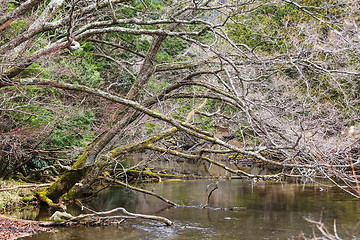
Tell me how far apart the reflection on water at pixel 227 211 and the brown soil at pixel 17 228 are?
1.13ft

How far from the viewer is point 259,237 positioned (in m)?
7.78

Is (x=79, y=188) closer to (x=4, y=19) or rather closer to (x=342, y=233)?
(x=4, y=19)

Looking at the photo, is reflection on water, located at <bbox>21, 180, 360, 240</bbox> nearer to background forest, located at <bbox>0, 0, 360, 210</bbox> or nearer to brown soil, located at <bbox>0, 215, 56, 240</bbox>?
brown soil, located at <bbox>0, 215, 56, 240</bbox>

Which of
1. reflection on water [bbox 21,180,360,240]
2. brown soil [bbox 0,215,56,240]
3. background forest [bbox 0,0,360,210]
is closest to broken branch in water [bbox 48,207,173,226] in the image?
reflection on water [bbox 21,180,360,240]

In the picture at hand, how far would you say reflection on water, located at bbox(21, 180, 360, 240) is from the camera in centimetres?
804

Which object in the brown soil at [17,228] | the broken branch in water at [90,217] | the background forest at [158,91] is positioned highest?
the background forest at [158,91]

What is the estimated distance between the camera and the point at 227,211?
10469 mm

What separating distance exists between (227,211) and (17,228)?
5686 mm

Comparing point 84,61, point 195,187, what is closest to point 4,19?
point 84,61

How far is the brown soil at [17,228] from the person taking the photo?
7359 mm

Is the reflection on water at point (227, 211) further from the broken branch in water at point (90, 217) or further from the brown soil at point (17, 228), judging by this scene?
the brown soil at point (17, 228)

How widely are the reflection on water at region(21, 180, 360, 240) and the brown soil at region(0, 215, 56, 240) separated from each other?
344mm

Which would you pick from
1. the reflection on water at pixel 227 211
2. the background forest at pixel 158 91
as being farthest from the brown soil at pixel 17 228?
the background forest at pixel 158 91

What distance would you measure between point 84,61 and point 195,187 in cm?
674
